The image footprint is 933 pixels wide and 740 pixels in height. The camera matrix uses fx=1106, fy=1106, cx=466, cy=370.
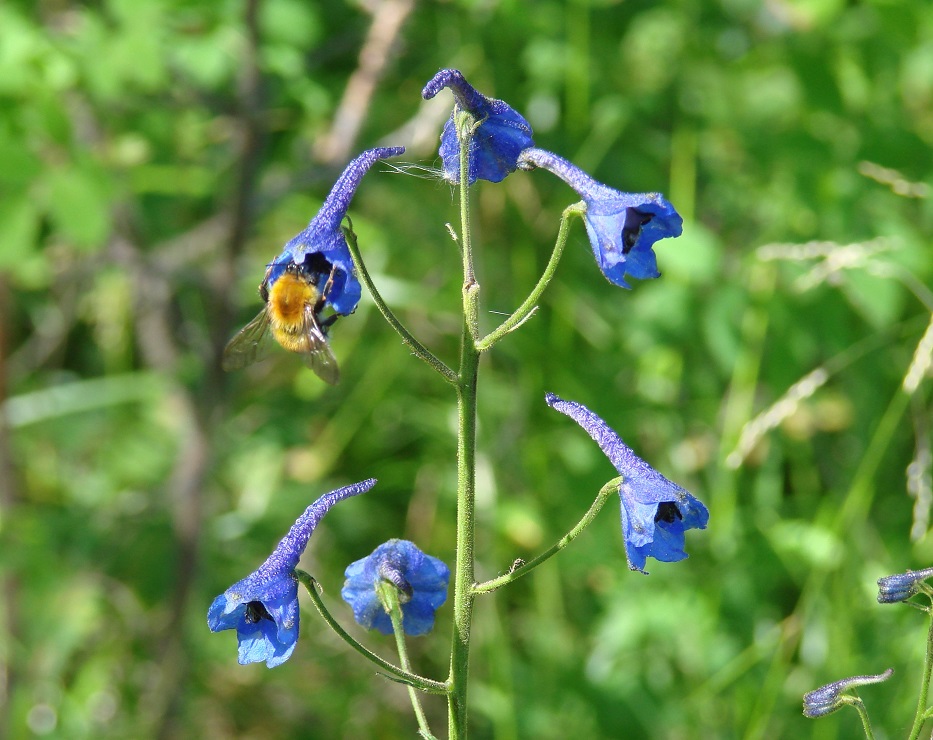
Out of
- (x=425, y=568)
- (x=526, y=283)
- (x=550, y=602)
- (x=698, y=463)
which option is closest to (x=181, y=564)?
(x=550, y=602)

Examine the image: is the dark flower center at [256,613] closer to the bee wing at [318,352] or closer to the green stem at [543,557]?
the green stem at [543,557]

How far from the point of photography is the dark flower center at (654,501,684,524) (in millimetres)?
1543

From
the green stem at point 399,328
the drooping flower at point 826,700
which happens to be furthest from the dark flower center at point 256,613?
the drooping flower at point 826,700

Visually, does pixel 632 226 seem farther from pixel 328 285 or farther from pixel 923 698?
pixel 923 698

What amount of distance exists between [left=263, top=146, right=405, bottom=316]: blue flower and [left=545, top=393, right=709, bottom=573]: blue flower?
36 centimetres

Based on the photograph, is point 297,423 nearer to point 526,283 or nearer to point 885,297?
point 526,283

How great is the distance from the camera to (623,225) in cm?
149

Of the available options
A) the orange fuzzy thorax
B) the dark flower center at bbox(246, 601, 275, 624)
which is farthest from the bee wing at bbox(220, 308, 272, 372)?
the dark flower center at bbox(246, 601, 275, 624)

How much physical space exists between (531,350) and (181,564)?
4.53ft

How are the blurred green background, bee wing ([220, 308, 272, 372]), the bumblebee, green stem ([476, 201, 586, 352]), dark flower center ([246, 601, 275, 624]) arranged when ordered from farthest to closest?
the blurred green background, bee wing ([220, 308, 272, 372]), the bumblebee, dark flower center ([246, 601, 275, 624]), green stem ([476, 201, 586, 352])

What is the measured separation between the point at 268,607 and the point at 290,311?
693 millimetres

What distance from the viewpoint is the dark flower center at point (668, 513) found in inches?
60.7

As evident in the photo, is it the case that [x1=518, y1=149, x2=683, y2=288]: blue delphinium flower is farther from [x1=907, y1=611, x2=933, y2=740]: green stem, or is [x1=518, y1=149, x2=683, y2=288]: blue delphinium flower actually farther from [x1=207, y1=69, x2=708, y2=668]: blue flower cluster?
[x1=907, y1=611, x2=933, y2=740]: green stem

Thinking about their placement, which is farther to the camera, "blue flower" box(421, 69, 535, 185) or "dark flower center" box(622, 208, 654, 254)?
"blue flower" box(421, 69, 535, 185)
